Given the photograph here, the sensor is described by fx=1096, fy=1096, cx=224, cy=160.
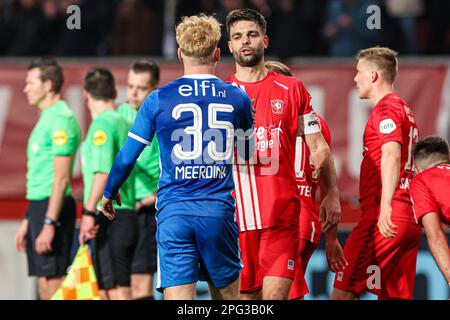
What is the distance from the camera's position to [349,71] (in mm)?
12594

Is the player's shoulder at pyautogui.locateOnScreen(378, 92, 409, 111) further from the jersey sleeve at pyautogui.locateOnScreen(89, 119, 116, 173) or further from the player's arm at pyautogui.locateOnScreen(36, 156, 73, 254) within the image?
the player's arm at pyautogui.locateOnScreen(36, 156, 73, 254)

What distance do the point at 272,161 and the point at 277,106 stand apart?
40 cm

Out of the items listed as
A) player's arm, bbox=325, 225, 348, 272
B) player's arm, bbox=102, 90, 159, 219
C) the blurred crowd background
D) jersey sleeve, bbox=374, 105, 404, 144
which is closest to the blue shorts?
player's arm, bbox=102, 90, 159, 219

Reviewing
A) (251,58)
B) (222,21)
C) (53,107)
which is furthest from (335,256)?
(222,21)

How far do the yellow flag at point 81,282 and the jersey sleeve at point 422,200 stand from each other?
320 cm

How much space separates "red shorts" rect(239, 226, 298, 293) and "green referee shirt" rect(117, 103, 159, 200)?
2.34 meters

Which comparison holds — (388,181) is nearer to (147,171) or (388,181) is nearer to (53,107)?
(147,171)

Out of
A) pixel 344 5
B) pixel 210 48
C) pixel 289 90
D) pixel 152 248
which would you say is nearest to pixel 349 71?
pixel 344 5

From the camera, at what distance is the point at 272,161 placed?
7.97 meters

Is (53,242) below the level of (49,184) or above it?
below

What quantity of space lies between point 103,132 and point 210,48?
2.98m

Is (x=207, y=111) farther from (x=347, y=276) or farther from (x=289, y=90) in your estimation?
(x=347, y=276)

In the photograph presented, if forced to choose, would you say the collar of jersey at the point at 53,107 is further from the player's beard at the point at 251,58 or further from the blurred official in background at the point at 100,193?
the player's beard at the point at 251,58

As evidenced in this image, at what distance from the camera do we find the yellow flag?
9.55m
